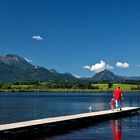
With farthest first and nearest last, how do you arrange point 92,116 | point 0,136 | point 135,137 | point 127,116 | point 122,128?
point 127,116 < point 92,116 < point 122,128 < point 135,137 < point 0,136

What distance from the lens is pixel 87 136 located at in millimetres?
36312

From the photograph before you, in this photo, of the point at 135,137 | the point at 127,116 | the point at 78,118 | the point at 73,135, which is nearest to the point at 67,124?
the point at 78,118

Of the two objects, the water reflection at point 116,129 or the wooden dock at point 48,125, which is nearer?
the wooden dock at point 48,125

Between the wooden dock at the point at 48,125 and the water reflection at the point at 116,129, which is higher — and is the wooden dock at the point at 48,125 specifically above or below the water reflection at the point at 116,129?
above

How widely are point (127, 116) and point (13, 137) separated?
2711 centimetres

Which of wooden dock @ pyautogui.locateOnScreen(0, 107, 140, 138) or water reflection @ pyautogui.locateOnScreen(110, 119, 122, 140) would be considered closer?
wooden dock @ pyautogui.locateOnScreen(0, 107, 140, 138)

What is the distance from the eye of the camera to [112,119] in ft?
173

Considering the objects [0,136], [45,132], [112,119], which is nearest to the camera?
[0,136]

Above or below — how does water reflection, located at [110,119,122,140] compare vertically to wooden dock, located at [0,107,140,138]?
below

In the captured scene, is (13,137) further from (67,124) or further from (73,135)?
(67,124)

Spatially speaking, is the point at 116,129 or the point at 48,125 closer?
the point at 48,125

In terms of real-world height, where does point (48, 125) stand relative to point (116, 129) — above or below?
above

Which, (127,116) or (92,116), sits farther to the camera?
(127,116)

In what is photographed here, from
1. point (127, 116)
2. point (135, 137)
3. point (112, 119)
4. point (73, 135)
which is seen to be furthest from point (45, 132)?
point (127, 116)
